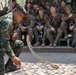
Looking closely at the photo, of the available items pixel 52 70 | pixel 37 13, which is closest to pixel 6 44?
pixel 52 70

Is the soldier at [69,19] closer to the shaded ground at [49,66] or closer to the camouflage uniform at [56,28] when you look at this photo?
the camouflage uniform at [56,28]

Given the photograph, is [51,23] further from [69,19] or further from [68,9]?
[68,9]

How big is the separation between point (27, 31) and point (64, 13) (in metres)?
1.34

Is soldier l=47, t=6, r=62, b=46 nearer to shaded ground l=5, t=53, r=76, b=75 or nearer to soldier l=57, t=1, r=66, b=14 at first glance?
soldier l=57, t=1, r=66, b=14

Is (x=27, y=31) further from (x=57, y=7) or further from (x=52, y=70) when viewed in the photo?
(x=52, y=70)

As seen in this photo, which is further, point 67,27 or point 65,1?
point 65,1

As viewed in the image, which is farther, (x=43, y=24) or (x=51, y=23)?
(x=43, y=24)

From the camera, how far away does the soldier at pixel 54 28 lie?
36.7 ft

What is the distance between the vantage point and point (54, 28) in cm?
1130

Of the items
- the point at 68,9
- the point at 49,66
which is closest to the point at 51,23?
the point at 68,9

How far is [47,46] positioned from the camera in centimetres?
1141

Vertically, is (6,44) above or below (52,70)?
above

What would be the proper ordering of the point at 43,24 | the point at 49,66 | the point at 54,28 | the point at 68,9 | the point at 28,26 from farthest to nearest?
the point at 43,24 → the point at 28,26 → the point at 54,28 → the point at 68,9 → the point at 49,66

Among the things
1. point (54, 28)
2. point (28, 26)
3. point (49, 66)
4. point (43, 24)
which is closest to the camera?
point (49, 66)
